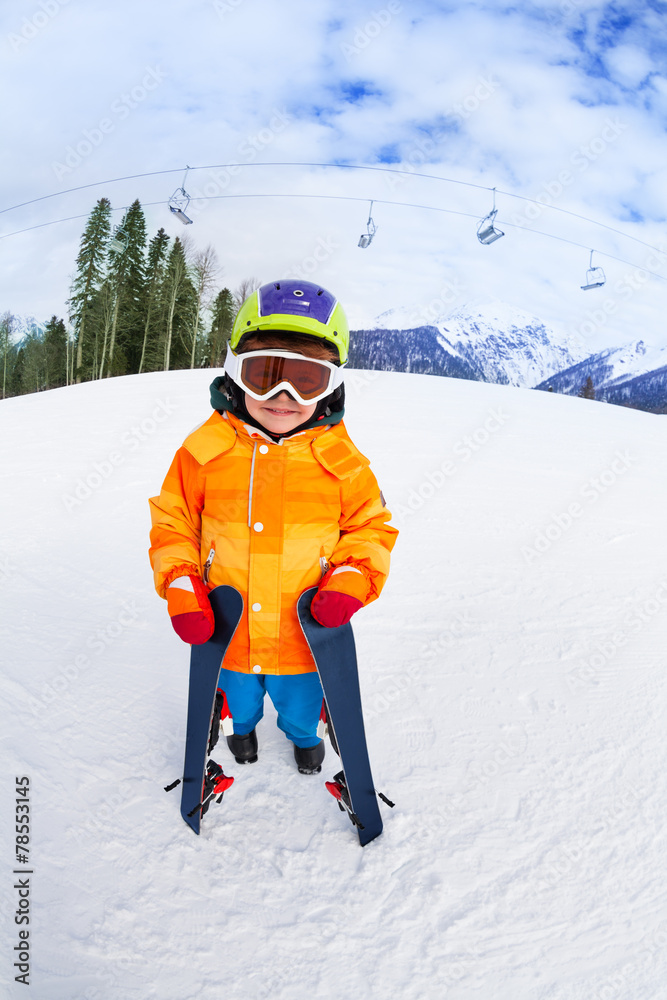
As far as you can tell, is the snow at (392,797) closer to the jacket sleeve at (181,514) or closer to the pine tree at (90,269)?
the jacket sleeve at (181,514)

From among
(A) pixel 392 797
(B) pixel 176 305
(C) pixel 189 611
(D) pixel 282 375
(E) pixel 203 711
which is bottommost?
(A) pixel 392 797

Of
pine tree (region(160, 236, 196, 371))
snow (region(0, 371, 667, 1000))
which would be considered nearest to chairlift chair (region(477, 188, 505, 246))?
snow (region(0, 371, 667, 1000))

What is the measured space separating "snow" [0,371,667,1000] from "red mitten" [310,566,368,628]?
0.88m

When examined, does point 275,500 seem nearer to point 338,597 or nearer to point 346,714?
point 338,597

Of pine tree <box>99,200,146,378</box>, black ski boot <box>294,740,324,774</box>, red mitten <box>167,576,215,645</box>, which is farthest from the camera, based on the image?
pine tree <box>99,200,146,378</box>

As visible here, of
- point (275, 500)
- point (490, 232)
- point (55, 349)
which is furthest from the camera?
point (55, 349)

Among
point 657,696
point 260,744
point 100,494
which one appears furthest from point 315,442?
point 100,494

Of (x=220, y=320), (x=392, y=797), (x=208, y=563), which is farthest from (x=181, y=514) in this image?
(x=220, y=320)

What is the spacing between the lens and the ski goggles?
187 cm

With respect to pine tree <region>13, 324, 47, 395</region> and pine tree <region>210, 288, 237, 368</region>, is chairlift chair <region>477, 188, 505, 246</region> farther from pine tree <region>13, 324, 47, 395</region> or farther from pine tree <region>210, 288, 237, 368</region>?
pine tree <region>13, 324, 47, 395</region>

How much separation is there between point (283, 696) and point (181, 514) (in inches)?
32.9

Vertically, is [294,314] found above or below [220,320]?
below

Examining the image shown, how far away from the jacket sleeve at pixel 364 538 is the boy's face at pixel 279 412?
29 centimetres

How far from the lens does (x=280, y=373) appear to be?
1.88 m
